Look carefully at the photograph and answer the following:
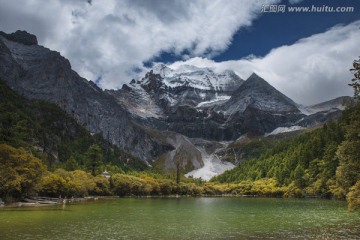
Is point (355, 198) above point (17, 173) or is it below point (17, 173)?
below

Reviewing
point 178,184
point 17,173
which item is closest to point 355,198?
point 17,173

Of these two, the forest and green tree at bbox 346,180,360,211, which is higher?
the forest

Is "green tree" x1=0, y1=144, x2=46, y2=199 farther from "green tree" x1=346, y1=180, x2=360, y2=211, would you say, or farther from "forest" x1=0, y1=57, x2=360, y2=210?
"green tree" x1=346, y1=180, x2=360, y2=211

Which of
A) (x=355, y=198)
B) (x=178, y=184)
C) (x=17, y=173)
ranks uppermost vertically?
(x=178, y=184)

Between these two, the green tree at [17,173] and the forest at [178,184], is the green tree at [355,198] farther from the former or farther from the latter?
the green tree at [17,173]

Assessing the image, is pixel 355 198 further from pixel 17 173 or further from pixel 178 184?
pixel 178 184

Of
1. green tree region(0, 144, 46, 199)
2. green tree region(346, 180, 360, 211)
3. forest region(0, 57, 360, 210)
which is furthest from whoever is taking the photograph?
green tree region(0, 144, 46, 199)

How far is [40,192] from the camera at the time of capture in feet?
306

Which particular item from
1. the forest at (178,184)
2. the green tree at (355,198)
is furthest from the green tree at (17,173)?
the green tree at (355,198)

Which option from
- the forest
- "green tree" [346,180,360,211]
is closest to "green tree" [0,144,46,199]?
the forest

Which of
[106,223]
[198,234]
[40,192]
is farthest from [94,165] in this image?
[198,234]

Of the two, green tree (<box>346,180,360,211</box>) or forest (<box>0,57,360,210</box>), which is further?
forest (<box>0,57,360,210</box>)

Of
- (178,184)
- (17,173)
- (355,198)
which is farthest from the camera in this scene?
(178,184)

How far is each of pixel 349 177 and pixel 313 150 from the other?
12082 cm
